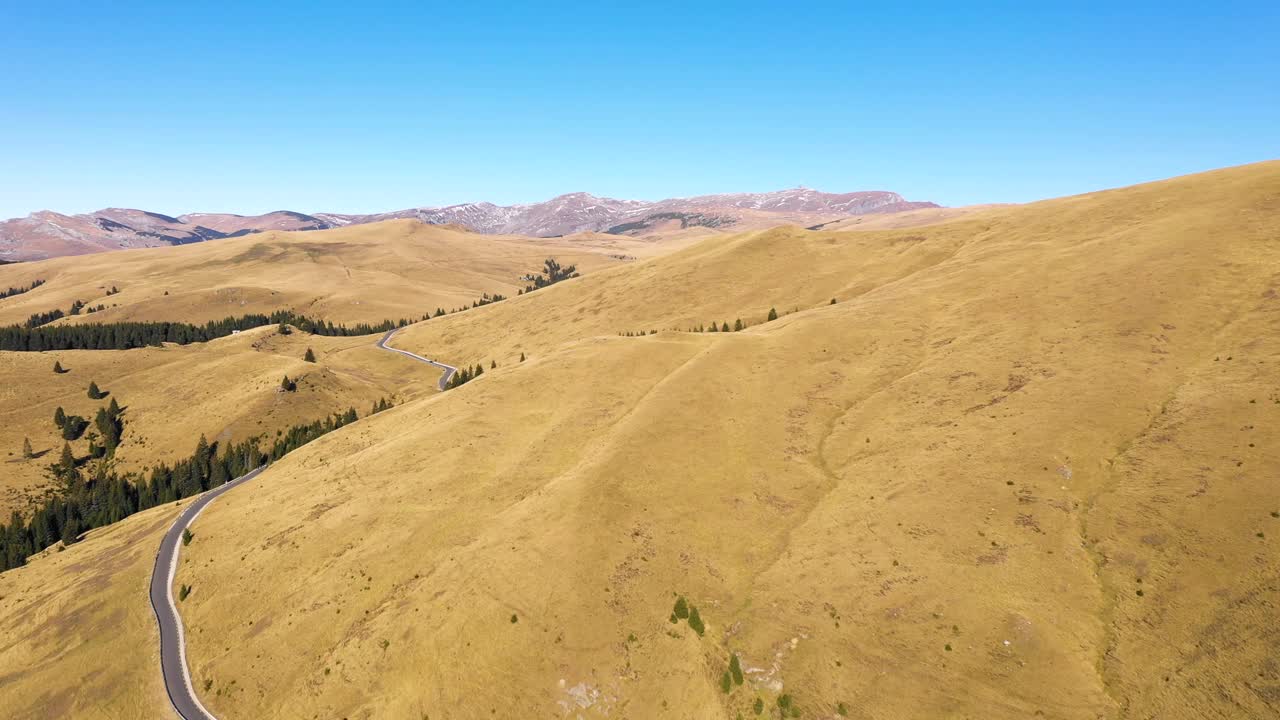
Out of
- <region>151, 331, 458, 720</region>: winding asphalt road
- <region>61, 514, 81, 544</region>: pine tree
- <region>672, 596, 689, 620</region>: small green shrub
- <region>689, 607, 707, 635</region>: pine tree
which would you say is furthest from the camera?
<region>61, 514, 81, 544</region>: pine tree

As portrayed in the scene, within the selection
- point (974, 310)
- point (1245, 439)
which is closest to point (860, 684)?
point (1245, 439)

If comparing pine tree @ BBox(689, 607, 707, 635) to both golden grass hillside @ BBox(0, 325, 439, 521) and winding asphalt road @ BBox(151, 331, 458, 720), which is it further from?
golden grass hillside @ BBox(0, 325, 439, 521)

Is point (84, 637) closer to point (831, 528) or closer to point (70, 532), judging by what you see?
point (70, 532)

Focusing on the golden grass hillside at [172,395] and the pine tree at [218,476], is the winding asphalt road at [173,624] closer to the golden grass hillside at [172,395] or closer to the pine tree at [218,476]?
the pine tree at [218,476]

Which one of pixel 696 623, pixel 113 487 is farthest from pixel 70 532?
pixel 696 623

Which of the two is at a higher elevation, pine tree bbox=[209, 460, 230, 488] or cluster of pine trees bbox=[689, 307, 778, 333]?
cluster of pine trees bbox=[689, 307, 778, 333]

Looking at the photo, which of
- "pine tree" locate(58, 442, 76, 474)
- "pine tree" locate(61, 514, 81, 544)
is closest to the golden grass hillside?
"pine tree" locate(58, 442, 76, 474)

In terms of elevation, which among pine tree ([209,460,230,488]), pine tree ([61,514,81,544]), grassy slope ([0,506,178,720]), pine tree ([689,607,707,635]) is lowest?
pine tree ([61,514,81,544])
